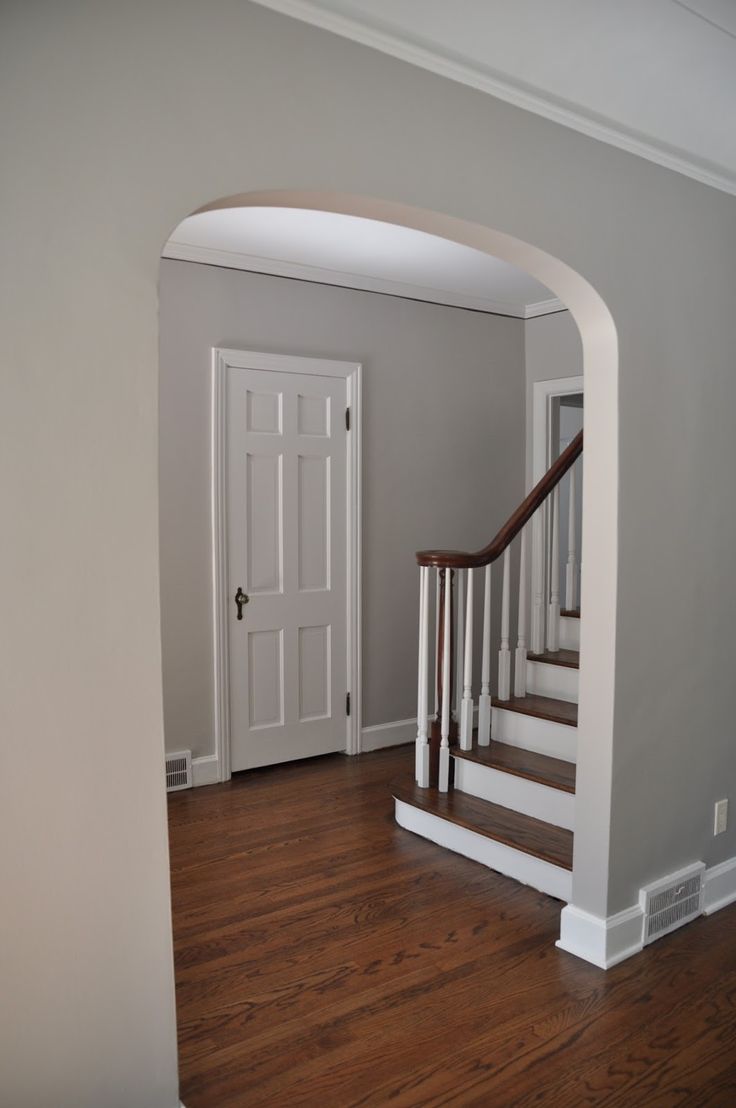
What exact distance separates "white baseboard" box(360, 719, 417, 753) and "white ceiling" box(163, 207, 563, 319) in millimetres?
2501

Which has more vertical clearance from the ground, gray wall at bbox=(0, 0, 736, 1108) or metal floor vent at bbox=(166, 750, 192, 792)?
gray wall at bbox=(0, 0, 736, 1108)

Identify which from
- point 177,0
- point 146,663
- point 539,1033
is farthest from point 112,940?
Answer: point 177,0

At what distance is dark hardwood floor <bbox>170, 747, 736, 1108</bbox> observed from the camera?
2.11m

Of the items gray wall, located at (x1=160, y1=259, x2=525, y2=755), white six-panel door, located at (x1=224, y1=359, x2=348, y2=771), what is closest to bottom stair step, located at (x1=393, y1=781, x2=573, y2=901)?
white six-panel door, located at (x1=224, y1=359, x2=348, y2=771)

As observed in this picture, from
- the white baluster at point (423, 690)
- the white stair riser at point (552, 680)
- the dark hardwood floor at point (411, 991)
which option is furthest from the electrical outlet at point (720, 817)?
the white baluster at point (423, 690)

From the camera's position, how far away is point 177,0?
169cm

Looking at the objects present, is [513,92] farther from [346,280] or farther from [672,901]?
[672,901]

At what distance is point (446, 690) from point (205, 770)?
143 cm

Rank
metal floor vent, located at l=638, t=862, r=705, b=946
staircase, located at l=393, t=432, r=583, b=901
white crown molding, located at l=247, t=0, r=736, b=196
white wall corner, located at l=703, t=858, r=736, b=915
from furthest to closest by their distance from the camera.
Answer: staircase, located at l=393, t=432, r=583, b=901 → white wall corner, located at l=703, t=858, r=736, b=915 → metal floor vent, located at l=638, t=862, r=705, b=946 → white crown molding, located at l=247, t=0, r=736, b=196

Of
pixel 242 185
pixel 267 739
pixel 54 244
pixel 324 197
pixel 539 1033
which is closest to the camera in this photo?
pixel 54 244

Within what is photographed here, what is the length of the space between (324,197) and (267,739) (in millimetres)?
3143

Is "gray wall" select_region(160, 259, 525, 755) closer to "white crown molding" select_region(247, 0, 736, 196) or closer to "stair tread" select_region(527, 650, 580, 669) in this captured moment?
"stair tread" select_region(527, 650, 580, 669)

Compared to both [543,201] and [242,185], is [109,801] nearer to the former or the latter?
[242,185]

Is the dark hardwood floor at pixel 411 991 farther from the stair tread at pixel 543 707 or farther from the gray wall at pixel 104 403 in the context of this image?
the stair tread at pixel 543 707
